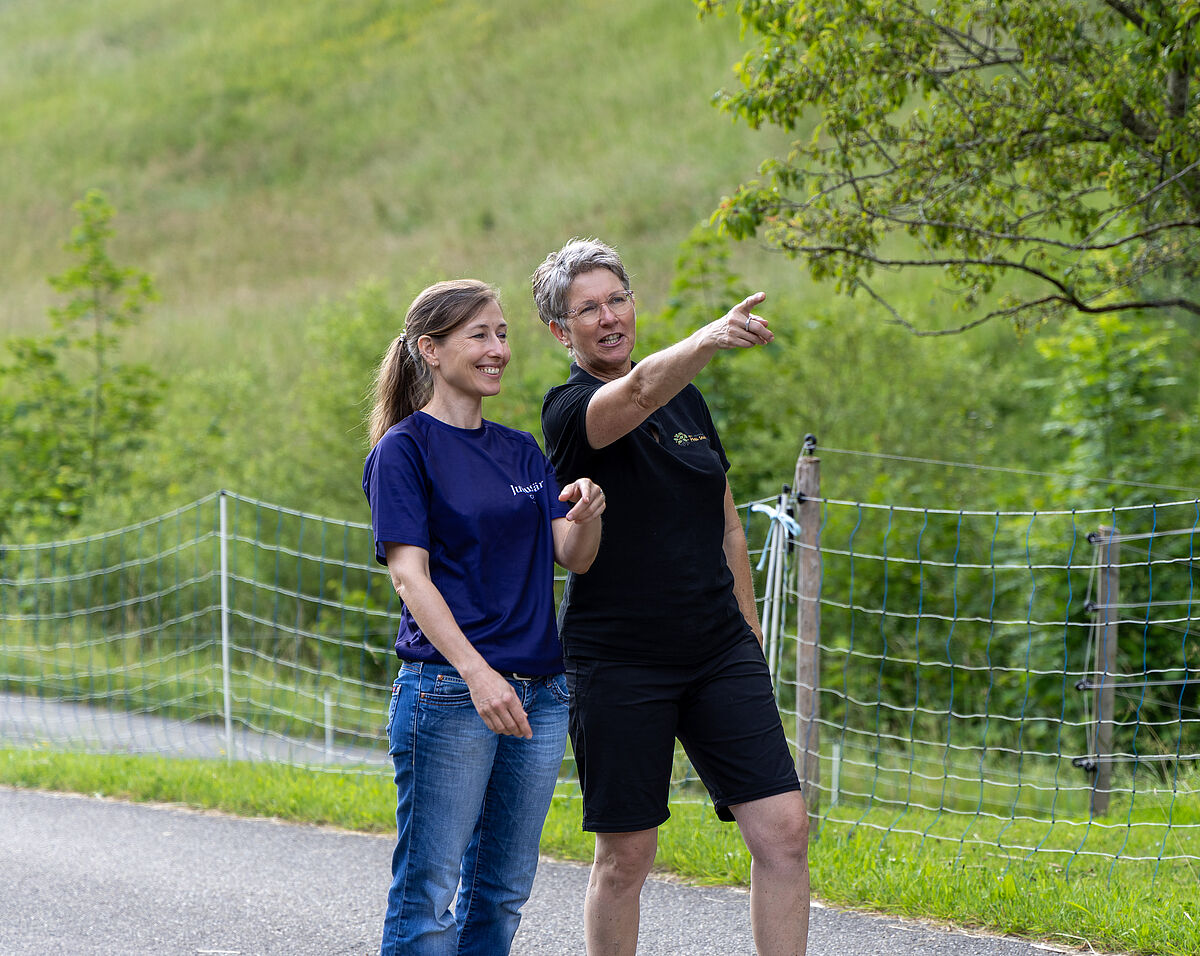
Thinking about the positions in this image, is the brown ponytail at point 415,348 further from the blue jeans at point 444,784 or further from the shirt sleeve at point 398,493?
the blue jeans at point 444,784

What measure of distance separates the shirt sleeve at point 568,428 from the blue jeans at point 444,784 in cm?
55

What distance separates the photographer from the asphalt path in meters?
4.10

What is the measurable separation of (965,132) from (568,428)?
440cm

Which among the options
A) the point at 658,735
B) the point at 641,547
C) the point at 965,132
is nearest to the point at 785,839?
the point at 658,735

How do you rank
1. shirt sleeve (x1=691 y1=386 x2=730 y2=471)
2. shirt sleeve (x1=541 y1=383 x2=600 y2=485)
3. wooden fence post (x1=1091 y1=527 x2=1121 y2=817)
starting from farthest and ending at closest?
1. wooden fence post (x1=1091 y1=527 x2=1121 y2=817)
2. shirt sleeve (x1=691 y1=386 x2=730 y2=471)
3. shirt sleeve (x1=541 y1=383 x2=600 y2=485)

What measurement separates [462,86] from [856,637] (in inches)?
1364

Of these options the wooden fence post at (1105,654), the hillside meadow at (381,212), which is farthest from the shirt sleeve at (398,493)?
the hillside meadow at (381,212)

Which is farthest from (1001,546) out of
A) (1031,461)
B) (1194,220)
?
(1194,220)

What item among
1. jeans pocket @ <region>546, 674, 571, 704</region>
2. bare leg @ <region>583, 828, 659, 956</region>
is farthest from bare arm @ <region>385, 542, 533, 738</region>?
bare leg @ <region>583, 828, 659, 956</region>

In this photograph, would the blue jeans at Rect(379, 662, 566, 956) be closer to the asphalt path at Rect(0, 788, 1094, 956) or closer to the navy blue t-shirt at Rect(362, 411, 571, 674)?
the navy blue t-shirt at Rect(362, 411, 571, 674)

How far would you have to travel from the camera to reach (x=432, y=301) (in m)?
2.96

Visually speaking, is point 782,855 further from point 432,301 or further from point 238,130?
point 238,130

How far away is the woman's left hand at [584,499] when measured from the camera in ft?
9.11

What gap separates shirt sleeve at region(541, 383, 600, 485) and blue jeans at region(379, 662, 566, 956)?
0.55 m
